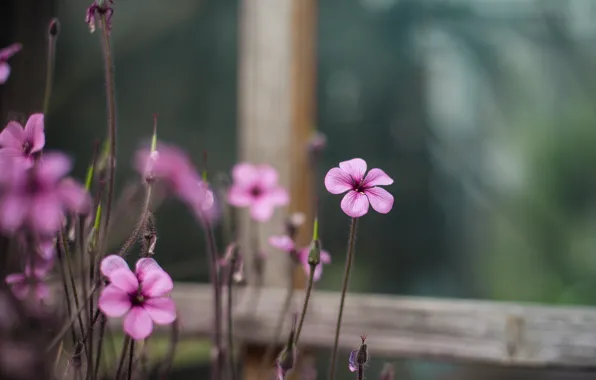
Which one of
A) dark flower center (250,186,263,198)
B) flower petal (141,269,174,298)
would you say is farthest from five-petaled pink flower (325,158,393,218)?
dark flower center (250,186,263,198)

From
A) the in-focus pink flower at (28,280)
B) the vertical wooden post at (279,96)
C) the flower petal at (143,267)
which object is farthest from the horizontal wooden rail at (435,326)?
the flower petal at (143,267)

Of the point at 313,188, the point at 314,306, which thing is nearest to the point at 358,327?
the point at 314,306

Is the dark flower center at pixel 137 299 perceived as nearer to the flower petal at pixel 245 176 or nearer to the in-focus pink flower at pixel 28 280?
the in-focus pink flower at pixel 28 280

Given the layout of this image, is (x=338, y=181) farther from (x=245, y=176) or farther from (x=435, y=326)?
(x=435, y=326)

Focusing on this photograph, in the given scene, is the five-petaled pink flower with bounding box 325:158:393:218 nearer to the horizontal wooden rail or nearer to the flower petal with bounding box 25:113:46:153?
the flower petal with bounding box 25:113:46:153

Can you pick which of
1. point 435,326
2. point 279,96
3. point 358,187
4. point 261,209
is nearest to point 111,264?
point 358,187
